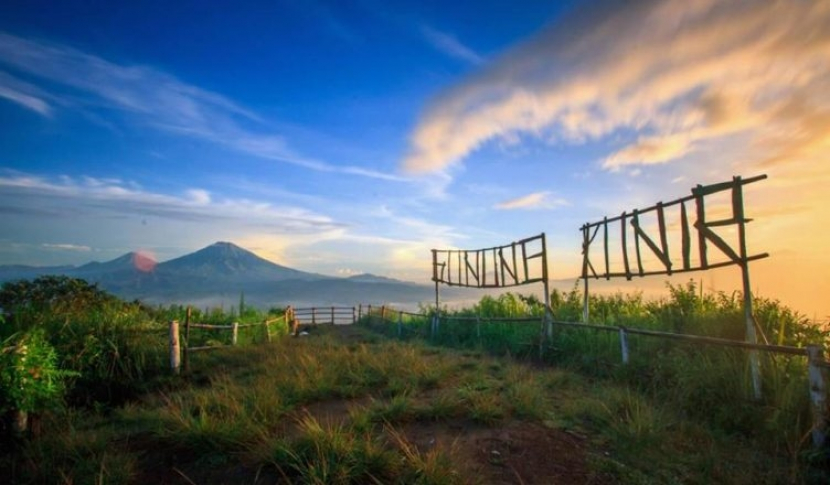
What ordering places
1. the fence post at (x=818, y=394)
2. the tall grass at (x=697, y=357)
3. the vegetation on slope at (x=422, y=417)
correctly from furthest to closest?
the tall grass at (x=697, y=357) → the fence post at (x=818, y=394) → the vegetation on slope at (x=422, y=417)

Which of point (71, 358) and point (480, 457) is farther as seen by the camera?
point (71, 358)

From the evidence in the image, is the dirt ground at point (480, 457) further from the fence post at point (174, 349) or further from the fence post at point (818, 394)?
the fence post at point (174, 349)

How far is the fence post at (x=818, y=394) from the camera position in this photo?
4445 millimetres

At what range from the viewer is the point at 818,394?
4.52 metres

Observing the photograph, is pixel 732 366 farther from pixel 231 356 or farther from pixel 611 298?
pixel 231 356

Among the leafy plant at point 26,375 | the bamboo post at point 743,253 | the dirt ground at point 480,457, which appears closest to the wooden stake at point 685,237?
the bamboo post at point 743,253


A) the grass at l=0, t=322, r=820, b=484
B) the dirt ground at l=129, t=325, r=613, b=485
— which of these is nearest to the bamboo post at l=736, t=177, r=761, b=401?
the grass at l=0, t=322, r=820, b=484

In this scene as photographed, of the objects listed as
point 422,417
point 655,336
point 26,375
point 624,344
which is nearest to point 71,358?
point 26,375

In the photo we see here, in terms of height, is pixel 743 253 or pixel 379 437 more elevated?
pixel 743 253

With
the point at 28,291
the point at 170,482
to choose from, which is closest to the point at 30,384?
the point at 170,482

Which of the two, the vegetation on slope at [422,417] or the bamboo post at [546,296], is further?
the bamboo post at [546,296]

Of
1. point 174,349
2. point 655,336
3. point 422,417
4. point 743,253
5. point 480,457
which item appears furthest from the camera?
point 174,349

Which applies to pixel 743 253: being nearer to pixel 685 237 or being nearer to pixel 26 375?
pixel 685 237

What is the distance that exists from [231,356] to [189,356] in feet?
3.17
